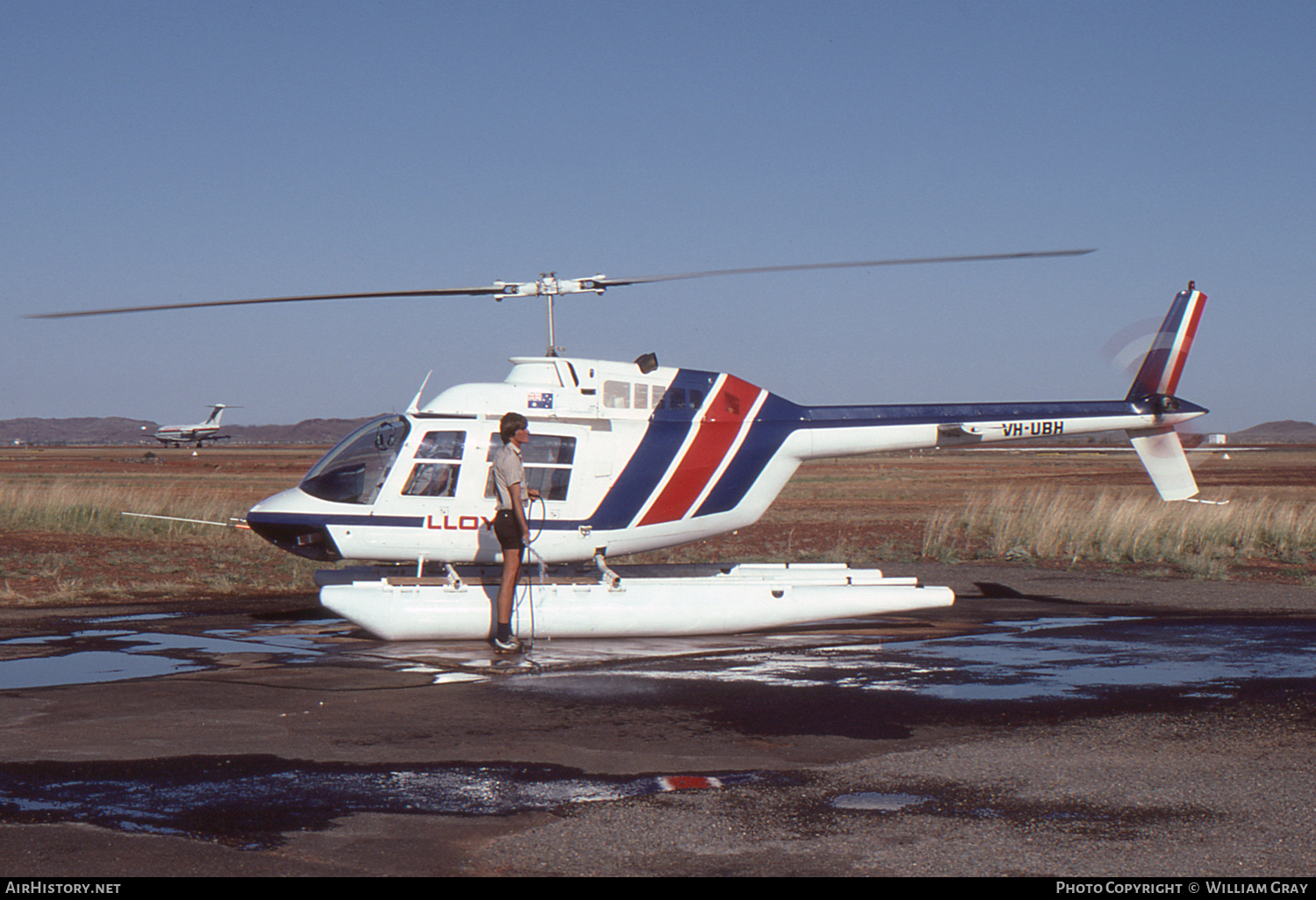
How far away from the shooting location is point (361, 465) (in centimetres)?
1276

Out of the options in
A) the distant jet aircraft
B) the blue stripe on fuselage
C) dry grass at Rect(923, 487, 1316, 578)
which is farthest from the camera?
the distant jet aircraft

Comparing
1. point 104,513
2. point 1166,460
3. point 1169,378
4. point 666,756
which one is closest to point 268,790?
point 666,756

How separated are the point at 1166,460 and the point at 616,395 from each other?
768 centimetres

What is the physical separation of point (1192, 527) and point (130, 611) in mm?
19556

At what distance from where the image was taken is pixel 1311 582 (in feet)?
55.9

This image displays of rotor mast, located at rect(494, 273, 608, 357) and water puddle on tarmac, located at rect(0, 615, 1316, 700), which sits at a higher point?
rotor mast, located at rect(494, 273, 608, 357)

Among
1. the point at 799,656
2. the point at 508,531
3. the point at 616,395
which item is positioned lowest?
the point at 799,656

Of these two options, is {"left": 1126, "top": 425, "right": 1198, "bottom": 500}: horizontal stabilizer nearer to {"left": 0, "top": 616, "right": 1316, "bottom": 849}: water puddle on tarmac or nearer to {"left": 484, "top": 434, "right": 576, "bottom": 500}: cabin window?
{"left": 0, "top": 616, "right": 1316, "bottom": 849}: water puddle on tarmac

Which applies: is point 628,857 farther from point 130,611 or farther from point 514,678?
point 130,611

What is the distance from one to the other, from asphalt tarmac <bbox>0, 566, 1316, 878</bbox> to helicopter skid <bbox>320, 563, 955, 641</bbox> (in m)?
0.31

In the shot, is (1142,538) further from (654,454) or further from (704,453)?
(654,454)

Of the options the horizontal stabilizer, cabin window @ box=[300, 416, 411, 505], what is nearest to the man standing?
cabin window @ box=[300, 416, 411, 505]

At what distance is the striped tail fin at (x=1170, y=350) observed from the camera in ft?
50.8

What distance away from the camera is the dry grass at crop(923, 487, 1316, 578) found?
68.1 feet
